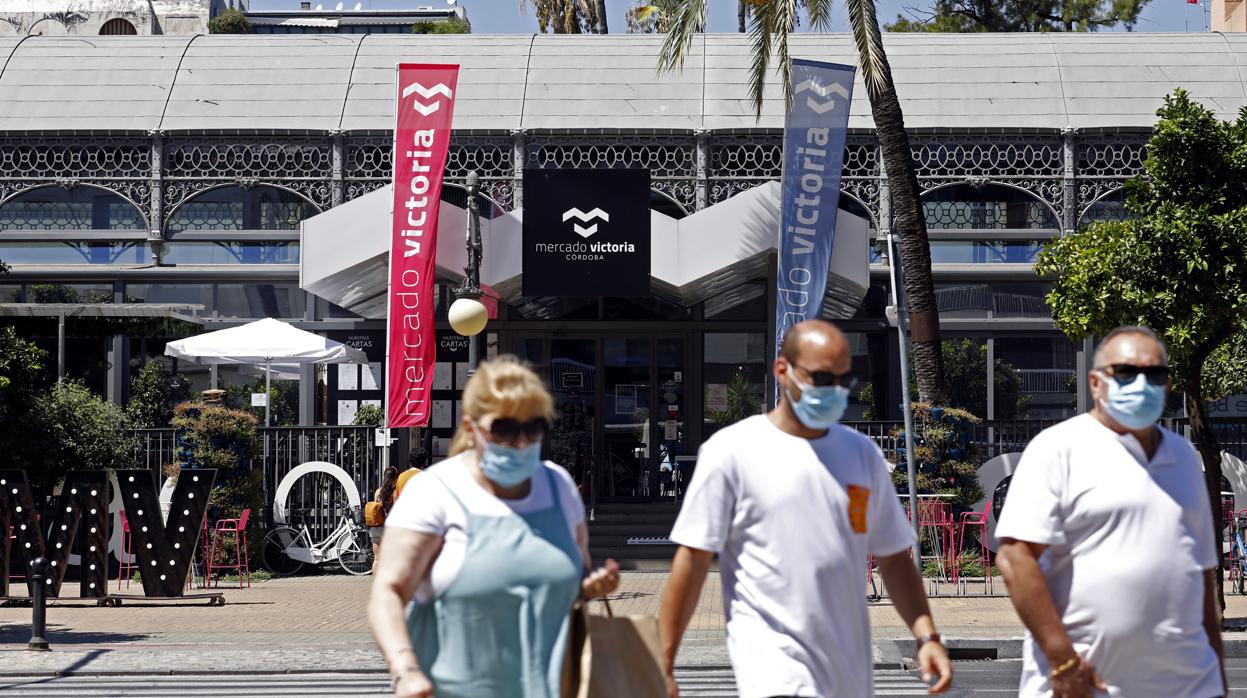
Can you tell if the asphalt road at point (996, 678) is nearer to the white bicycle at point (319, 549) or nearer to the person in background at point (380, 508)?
the person in background at point (380, 508)

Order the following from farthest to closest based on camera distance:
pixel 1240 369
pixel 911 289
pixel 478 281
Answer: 1. pixel 1240 369
2. pixel 911 289
3. pixel 478 281

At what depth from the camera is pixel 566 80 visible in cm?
2434

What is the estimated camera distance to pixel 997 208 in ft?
75.6

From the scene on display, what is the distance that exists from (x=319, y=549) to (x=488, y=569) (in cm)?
1448

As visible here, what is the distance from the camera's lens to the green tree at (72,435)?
53.1 feet

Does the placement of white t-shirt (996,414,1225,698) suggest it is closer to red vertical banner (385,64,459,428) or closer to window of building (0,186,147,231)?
red vertical banner (385,64,459,428)

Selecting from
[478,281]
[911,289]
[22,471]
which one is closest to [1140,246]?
[911,289]

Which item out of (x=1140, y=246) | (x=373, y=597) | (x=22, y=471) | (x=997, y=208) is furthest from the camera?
(x=997, y=208)

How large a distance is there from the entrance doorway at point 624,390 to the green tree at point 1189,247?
9.55 meters

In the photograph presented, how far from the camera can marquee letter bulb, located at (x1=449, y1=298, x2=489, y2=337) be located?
1520cm

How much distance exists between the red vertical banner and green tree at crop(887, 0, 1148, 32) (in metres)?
30.7

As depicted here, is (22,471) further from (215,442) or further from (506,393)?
(506,393)

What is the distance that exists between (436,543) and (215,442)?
547 inches

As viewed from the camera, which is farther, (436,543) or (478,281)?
(478,281)
